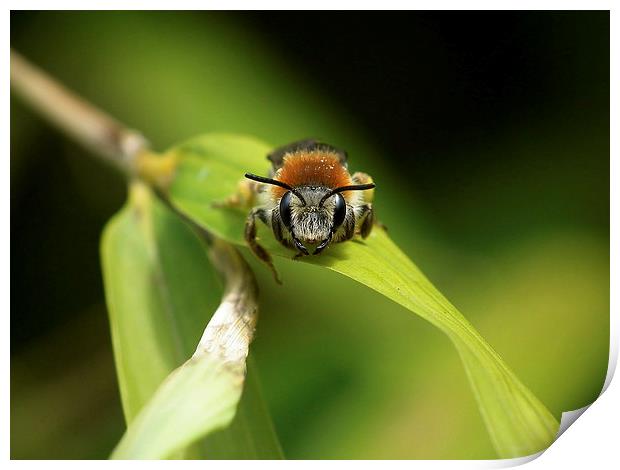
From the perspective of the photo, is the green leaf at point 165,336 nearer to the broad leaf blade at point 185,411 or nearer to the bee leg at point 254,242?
the broad leaf blade at point 185,411

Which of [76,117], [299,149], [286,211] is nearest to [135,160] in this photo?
[76,117]

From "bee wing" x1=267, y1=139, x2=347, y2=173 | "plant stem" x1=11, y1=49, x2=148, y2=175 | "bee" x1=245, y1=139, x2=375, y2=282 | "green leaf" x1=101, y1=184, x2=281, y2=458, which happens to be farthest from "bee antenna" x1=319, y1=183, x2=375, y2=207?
"plant stem" x1=11, y1=49, x2=148, y2=175

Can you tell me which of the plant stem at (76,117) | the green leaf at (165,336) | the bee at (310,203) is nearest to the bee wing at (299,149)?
the bee at (310,203)

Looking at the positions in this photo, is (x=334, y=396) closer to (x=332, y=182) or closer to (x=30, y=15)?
(x=332, y=182)

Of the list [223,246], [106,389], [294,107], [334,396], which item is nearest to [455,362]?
[334,396]

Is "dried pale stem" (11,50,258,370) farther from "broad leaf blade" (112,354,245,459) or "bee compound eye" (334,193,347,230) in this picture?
"bee compound eye" (334,193,347,230)

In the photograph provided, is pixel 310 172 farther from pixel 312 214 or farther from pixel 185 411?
pixel 185 411
